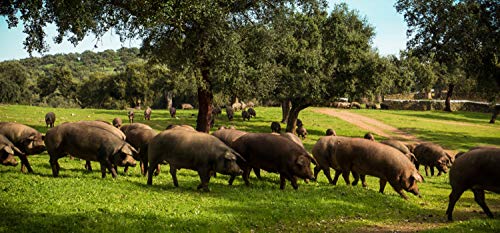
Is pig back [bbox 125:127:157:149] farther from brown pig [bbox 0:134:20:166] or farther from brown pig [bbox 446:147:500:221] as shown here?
A: brown pig [bbox 446:147:500:221]

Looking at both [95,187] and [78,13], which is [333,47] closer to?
[78,13]

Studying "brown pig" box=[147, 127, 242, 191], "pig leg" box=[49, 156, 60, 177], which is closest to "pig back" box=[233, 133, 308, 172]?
"brown pig" box=[147, 127, 242, 191]

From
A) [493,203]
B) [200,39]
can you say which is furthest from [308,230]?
[200,39]

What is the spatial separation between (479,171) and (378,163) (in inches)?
158

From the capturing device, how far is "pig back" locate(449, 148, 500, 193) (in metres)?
13.3

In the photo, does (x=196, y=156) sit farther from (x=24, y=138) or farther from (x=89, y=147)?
(x=24, y=138)

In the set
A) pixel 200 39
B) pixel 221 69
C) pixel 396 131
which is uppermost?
pixel 200 39

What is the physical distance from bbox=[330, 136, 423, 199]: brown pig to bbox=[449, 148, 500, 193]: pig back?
249 centimetres

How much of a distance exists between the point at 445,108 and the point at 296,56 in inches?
2146

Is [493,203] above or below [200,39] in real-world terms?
below

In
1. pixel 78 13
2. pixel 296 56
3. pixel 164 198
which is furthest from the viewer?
pixel 296 56

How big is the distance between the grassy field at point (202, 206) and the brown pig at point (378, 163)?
698 mm

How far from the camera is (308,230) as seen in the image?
12008 millimetres

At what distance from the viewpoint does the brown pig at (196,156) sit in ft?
49.5
